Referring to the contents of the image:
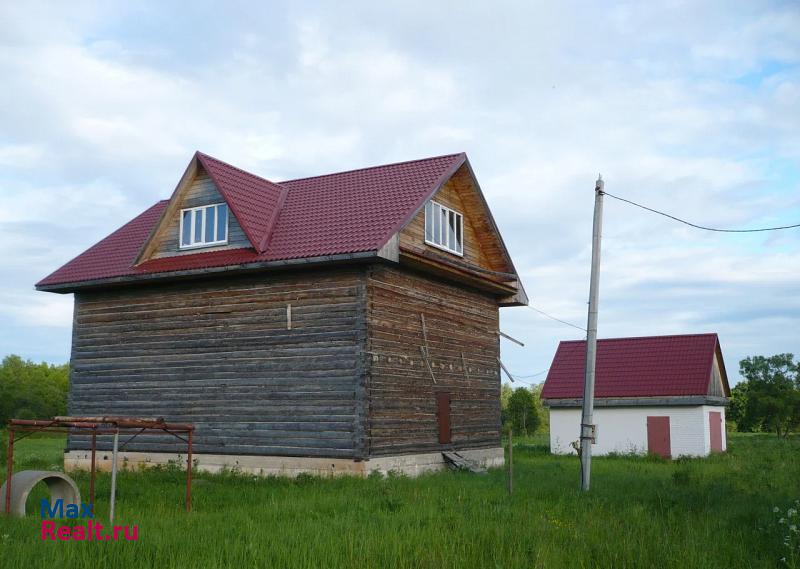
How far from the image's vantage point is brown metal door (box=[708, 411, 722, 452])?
36.4m

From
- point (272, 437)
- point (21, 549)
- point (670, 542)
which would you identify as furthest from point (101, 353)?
point (670, 542)

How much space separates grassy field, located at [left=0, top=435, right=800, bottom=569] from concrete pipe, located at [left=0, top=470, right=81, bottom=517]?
0.41 meters

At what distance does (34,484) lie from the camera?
13.6 metres

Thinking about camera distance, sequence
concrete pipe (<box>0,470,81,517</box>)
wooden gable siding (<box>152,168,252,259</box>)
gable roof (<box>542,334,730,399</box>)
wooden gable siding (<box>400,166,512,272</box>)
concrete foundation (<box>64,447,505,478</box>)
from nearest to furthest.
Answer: concrete pipe (<box>0,470,81,517</box>) → concrete foundation (<box>64,447,505,478</box>) → wooden gable siding (<box>152,168,252,259</box>) → wooden gable siding (<box>400,166,512,272</box>) → gable roof (<box>542,334,730,399</box>)

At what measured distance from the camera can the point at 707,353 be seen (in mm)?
36688

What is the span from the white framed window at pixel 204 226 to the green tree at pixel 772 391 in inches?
1716

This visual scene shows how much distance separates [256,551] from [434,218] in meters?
14.7

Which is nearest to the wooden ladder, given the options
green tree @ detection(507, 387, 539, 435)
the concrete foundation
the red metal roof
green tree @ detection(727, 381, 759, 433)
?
the concrete foundation

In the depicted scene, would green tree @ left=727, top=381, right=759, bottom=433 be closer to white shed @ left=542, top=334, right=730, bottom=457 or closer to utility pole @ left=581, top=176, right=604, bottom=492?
white shed @ left=542, top=334, right=730, bottom=457

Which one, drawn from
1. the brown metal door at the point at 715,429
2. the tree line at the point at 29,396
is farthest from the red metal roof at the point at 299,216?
the tree line at the point at 29,396

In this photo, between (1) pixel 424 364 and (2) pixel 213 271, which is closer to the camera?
(2) pixel 213 271

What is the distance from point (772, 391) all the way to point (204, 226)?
148 feet

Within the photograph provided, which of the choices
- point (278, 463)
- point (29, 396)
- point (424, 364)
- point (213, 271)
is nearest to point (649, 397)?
point (424, 364)

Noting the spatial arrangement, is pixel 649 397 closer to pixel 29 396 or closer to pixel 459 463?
pixel 459 463
